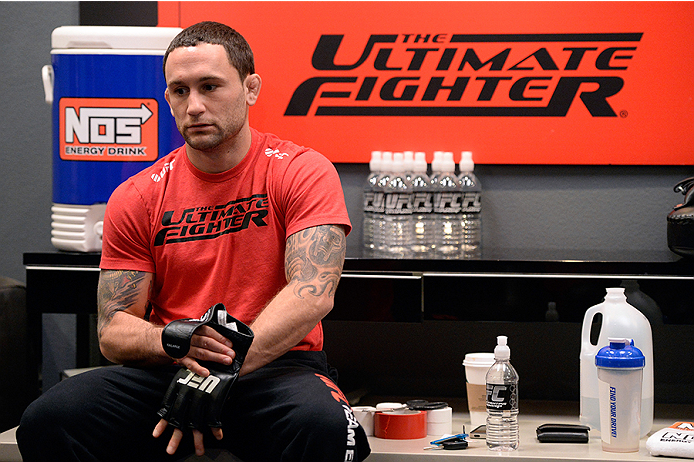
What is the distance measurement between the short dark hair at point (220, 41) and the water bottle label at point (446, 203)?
918 mm

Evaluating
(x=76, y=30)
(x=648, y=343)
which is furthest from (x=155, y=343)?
(x=648, y=343)

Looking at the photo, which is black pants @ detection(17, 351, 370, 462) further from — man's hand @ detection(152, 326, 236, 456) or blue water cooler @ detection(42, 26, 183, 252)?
blue water cooler @ detection(42, 26, 183, 252)

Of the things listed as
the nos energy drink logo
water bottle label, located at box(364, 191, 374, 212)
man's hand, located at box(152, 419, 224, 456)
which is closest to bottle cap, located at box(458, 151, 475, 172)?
water bottle label, located at box(364, 191, 374, 212)

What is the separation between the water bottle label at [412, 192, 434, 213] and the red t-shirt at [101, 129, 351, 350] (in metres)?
0.70

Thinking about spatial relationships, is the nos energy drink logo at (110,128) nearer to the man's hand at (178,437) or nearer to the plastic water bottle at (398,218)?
the plastic water bottle at (398,218)

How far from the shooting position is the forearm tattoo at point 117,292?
179 cm

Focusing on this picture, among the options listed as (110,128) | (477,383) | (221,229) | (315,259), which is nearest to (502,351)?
(477,383)

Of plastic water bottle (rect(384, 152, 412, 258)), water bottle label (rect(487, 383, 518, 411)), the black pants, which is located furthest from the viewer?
plastic water bottle (rect(384, 152, 412, 258))

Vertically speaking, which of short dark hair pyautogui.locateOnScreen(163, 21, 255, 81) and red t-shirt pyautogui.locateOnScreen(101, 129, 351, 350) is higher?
short dark hair pyautogui.locateOnScreen(163, 21, 255, 81)

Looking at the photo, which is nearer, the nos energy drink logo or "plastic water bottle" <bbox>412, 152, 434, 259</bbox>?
the nos energy drink logo

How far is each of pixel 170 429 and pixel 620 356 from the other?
3.65ft

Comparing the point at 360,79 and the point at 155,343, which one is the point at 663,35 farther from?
the point at 155,343

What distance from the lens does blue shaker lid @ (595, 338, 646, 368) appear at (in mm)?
Result: 1827

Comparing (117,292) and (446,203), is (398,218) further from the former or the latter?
(117,292)
